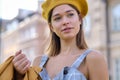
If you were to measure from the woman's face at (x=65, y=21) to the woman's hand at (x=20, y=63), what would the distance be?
0.26 m

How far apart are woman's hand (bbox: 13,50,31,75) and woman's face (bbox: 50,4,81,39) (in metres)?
0.26

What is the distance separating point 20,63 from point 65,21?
31 centimetres

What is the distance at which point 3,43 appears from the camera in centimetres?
3691

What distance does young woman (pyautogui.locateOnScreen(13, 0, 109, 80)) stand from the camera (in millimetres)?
1817

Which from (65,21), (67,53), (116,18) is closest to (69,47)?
(67,53)

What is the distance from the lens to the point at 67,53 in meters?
1.99

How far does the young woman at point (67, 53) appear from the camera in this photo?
1817 millimetres

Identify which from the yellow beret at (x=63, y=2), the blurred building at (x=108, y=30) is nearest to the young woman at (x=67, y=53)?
the yellow beret at (x=63, y=2)

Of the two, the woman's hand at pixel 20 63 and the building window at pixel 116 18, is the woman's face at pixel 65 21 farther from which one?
the building window at pixel 116 18

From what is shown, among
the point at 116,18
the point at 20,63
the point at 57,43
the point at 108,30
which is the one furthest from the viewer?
the point at 116,18

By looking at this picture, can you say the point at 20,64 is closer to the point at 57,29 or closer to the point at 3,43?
the point at 57,29

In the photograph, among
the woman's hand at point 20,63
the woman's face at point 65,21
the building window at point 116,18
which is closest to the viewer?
the woman's hand at point 20,63

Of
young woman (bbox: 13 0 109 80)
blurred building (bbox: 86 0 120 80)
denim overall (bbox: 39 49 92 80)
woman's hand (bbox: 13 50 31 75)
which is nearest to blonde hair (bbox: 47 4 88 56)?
young woman (bbox: 13 0 109 80)

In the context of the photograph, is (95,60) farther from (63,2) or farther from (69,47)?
(63,2)
